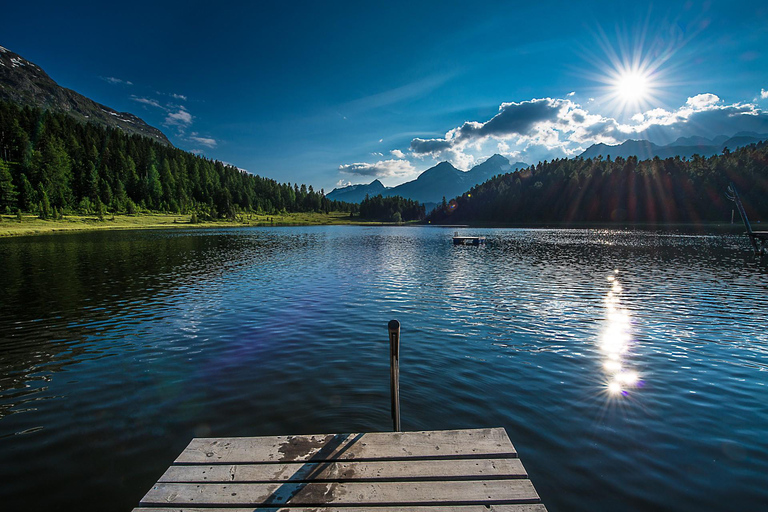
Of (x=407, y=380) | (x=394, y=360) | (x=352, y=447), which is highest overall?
(x=394, y=360)

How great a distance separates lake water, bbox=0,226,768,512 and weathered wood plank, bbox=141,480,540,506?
2548 mm

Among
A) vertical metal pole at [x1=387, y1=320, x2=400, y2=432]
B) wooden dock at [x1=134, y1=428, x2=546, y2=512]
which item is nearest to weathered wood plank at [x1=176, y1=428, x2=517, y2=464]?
wooden dock at [x1=134, y1=428, x2=546, y2=512]

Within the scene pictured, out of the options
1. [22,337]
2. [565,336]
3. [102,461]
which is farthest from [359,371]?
[22,337]

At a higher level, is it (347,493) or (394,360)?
(394,360)

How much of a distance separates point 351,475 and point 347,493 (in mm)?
399

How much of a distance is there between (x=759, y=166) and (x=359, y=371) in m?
260

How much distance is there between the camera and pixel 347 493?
16.7ft

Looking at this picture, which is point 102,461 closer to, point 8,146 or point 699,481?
point 699,481

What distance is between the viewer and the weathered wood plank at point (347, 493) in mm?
4977

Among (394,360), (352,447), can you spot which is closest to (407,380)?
(394,360)

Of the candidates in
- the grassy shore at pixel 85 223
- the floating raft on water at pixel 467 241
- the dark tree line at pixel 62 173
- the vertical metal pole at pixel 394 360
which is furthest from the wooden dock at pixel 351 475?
the dark tree line at pixel 62 173

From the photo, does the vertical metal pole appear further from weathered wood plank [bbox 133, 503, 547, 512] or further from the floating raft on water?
the floating raft on water

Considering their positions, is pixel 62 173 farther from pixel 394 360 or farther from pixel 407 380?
pixel 394 360

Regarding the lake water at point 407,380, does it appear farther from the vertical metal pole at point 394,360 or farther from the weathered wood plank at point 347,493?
the weathered wood plank at point 347,493
